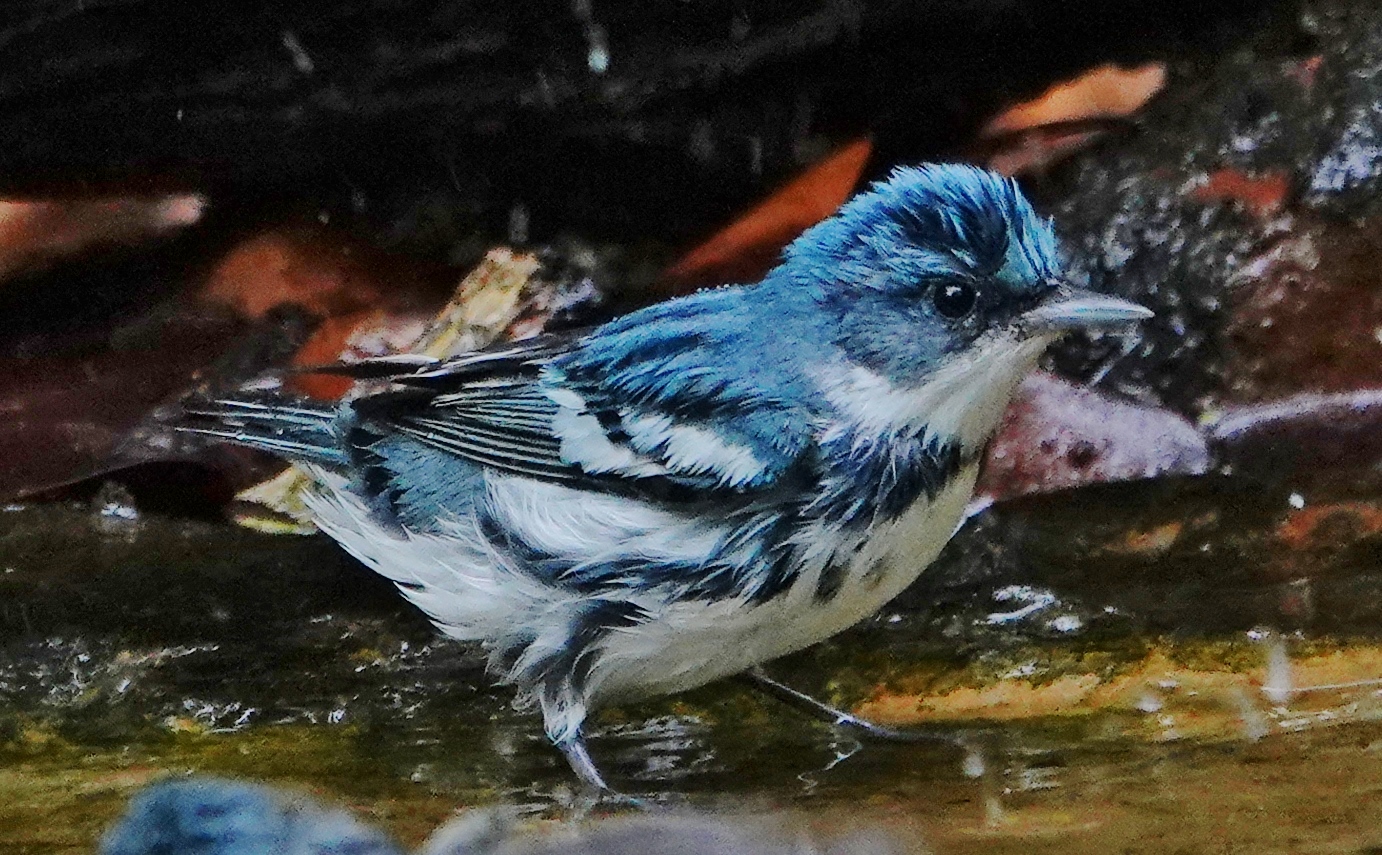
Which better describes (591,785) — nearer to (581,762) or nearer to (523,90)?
(581,762)

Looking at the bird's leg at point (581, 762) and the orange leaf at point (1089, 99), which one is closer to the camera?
the bird's leg at point (581, 762)

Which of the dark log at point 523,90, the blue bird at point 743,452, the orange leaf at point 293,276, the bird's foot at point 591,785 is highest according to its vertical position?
the dark log at point 523,90

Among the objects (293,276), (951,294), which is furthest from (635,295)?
(951,294)

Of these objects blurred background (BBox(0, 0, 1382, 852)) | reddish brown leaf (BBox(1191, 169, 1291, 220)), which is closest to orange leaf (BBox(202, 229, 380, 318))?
blurred background (BBox(0, 0, 1382, 852))

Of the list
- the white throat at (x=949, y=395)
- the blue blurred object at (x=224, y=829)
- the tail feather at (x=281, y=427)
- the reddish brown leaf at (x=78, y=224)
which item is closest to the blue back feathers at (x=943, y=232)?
the white throat at (x=949, y=395)

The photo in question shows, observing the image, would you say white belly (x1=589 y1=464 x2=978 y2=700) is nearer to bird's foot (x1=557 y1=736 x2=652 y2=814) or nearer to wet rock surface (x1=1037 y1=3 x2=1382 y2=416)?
bird's foot (x1=557 y1=736 x2=652 y2=814)

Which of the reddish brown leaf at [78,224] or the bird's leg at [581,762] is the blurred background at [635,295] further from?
the bird's leg at [581,762]

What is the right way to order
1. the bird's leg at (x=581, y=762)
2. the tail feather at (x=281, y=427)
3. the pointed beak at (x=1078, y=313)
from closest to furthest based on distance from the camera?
1. the pointed beak at (x=1078, y=313)
2. the bird's leg at (x=581, y=762)
3. the tail feather at (x=281, y=427)
